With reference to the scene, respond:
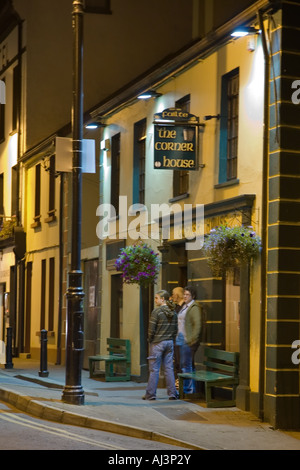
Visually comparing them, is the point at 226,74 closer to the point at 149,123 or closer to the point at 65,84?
the point at 149,123

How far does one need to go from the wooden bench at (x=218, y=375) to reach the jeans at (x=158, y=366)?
0.20 meters

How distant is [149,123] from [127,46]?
10.3 meters

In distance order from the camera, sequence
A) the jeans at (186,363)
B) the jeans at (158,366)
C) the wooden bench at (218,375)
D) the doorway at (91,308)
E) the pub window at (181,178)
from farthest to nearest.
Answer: the doorway at (91,308) → the pub window at (181,178) → the jeans at (186,363) → the jeans at (158,366) → the wooden bench at (218,375)

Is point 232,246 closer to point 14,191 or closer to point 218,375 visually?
point 218,375

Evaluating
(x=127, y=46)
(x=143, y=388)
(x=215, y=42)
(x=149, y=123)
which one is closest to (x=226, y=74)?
(x=215, y=42)

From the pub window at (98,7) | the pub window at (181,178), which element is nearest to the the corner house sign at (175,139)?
the pub window at (181,178)

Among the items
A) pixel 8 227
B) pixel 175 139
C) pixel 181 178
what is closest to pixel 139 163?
pixel 181 178

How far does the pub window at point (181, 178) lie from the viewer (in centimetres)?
1770

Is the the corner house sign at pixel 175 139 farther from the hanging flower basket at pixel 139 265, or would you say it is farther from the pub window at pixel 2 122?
the pub window at pixel 2 122

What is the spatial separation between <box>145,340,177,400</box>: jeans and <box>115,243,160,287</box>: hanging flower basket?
2.55 meters

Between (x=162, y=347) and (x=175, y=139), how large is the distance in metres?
3.67

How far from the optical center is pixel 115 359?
64.2ft

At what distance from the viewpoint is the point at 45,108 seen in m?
30.2

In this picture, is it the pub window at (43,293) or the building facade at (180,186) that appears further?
the pub window at (43,293)
